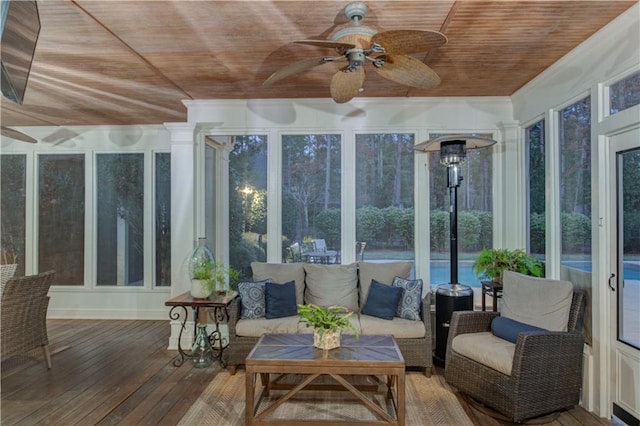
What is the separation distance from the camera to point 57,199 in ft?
19.0

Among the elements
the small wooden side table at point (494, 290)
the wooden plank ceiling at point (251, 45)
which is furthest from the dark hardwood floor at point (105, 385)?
the wooden plank ceiling at point (251, 45)

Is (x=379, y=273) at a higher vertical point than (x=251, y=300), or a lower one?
higher

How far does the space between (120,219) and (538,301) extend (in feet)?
18.4

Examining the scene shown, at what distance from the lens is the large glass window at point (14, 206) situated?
5.71 metres

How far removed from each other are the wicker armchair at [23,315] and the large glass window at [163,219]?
2.07 metres

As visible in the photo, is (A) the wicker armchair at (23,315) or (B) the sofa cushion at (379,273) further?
(B) the sofa cushion at (379,273)

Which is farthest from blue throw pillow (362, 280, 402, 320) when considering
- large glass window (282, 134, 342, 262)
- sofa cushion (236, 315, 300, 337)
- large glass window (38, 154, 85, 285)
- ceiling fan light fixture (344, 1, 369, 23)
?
large glass window (38, 154, 85, 285)

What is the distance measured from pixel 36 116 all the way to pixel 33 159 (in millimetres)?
941

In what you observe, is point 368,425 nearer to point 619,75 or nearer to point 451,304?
point 451,304

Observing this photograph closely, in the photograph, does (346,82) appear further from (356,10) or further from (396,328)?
(396,328)

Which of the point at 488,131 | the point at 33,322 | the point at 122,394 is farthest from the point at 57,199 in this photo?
the point at 488,131

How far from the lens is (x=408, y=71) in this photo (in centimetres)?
253

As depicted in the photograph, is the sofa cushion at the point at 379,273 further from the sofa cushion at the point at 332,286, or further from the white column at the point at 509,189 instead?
the white column at the point at 509,189

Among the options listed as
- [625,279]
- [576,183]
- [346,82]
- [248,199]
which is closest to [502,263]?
[576,183]
